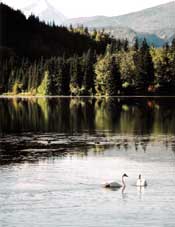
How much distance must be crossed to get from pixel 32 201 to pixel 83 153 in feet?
79.6

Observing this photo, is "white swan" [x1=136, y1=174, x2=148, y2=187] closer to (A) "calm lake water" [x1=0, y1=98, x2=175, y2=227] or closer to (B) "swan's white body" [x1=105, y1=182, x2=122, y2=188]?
(A) "calm lake water" [x1=0, y1=98, x2=175, y2=227]

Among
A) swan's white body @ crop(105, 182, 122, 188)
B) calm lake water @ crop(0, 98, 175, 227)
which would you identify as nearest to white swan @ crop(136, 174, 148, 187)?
calm lake water @ crop(0, 98, 175, 227)

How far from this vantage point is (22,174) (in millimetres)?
52406

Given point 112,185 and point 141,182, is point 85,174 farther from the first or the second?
point 141,182

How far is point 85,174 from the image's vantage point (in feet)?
172

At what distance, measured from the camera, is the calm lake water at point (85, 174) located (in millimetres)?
38219

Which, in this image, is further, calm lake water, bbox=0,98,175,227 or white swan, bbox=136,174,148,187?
white swan, bbox=136,174,148,187

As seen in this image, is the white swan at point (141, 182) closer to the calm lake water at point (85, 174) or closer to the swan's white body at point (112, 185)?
the calm lake water at point (85, 174)

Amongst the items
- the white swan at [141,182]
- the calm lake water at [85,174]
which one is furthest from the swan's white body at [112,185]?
the white swan at [141,182]

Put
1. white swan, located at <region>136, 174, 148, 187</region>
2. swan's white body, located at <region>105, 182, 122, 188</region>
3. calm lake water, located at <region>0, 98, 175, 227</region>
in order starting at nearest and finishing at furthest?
calm lake water, located at <region>0, 98, 175, 227</region>
white swan, located at <region>136, 174, 148, 187</region>
swan's white body, located at <region>105, 182, 122, 188</region>

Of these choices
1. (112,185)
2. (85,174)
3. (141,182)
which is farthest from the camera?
(85,174)

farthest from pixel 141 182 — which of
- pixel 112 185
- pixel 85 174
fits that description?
pixel 85 174

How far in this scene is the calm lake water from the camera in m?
38.2

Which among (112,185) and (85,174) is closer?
(112,185)
